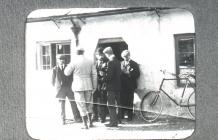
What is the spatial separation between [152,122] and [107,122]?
23cm

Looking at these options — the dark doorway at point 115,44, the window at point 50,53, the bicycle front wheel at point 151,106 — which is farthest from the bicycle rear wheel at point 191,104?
the window at point 50,53

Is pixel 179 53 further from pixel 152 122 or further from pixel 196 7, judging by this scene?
pixel 152 122

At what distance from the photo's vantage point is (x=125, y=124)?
158 cm

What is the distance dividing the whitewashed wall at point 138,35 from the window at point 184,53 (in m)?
0.03

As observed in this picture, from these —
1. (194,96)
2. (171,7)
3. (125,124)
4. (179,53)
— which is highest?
(171,7)

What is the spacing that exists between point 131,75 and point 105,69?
0.43ft

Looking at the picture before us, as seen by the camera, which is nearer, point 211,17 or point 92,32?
point 92,32

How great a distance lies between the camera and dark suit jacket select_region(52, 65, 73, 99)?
1544 mm

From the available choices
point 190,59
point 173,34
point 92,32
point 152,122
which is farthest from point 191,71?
point 92,32

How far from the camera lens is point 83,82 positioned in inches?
61.3

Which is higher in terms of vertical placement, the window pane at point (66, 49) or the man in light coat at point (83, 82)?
the window pane at point (66, 49)

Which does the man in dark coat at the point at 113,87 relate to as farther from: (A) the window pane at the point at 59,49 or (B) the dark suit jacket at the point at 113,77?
(A) the window pane at the point at 59,49

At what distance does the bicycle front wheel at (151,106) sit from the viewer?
5.16 ft

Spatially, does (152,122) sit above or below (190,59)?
below
